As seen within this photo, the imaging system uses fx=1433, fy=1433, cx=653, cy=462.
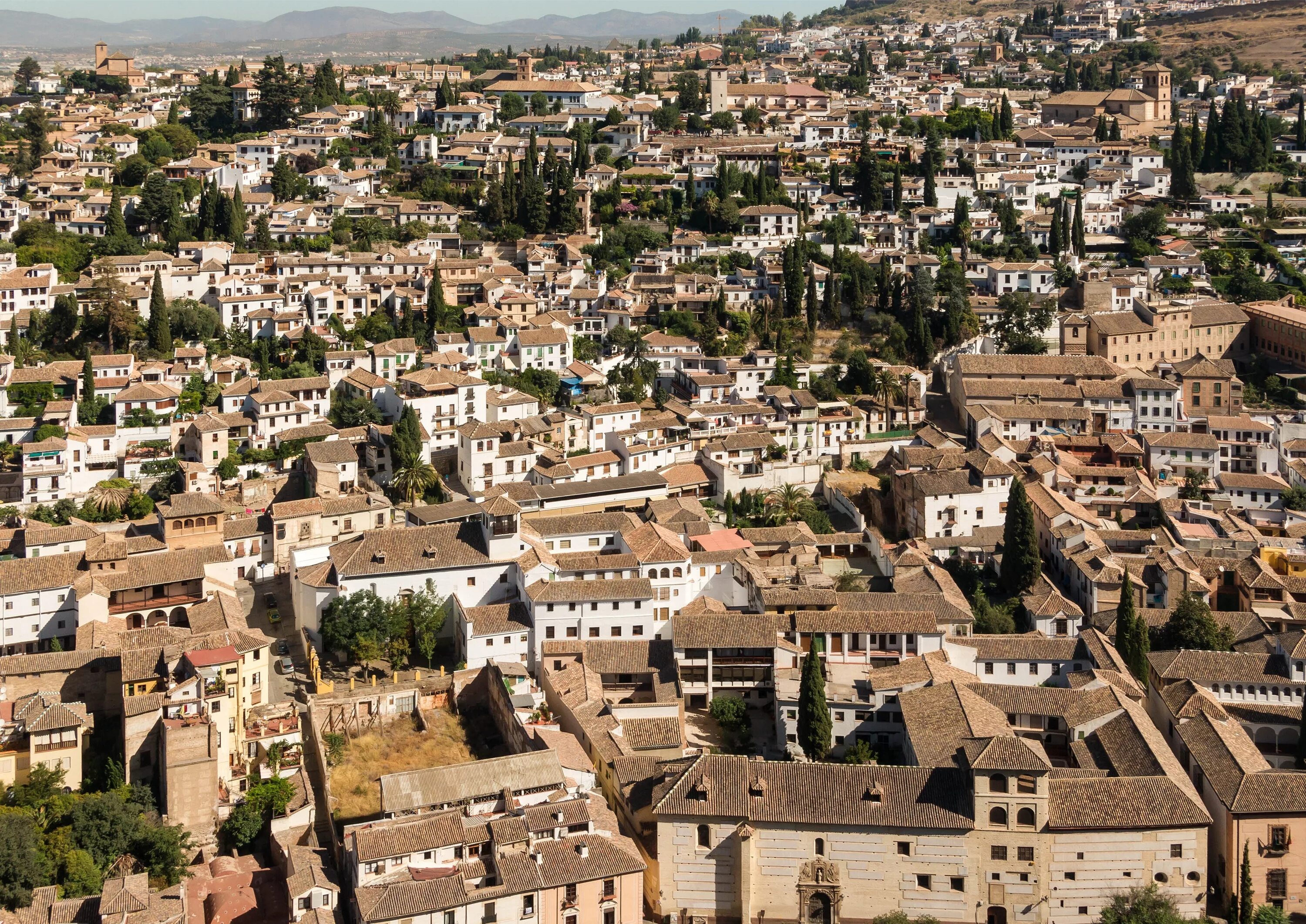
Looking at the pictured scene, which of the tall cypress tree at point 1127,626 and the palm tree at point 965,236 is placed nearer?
the tall cypress tree at point 1127,626

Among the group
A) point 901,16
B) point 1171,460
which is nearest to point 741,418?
point 1171,460

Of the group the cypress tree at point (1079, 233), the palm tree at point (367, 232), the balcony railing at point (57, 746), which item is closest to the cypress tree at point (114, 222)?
the palm tree at point (367, 232)

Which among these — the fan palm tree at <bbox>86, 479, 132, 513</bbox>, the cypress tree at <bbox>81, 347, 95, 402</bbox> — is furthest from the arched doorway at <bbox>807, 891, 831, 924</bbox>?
the cypress tree at <bbox>81, 347, 95, 402</bbox>

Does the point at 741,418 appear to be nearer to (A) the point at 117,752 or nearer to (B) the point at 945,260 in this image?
(B) the point at 945,260

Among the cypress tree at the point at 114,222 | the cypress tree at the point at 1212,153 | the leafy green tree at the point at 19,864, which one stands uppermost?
the cypress tree at the point at 1212,153

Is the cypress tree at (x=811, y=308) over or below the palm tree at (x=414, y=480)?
over

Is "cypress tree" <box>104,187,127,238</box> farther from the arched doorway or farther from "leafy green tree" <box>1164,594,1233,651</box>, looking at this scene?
"leafy green tree" <box>1164,594,1233,651</box>

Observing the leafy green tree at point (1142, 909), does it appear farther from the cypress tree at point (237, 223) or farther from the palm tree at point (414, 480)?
the cypress tree at point (237, 223)
